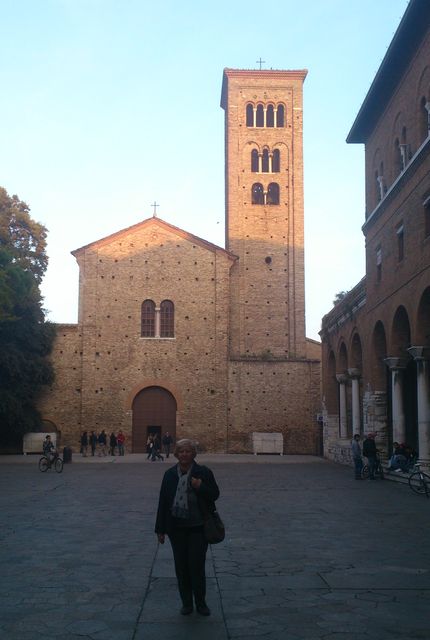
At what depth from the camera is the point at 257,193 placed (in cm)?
4188

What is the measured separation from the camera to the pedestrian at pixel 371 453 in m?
20.4

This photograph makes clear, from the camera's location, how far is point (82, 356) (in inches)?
Result: 1448

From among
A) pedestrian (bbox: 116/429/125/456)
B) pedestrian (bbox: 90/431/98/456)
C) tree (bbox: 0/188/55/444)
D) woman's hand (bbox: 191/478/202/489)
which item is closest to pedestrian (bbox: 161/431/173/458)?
pedestrian (bbox: 116/429/125/456)

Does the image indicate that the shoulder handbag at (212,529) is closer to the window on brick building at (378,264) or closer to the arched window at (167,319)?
the window on brick building at (378,264)

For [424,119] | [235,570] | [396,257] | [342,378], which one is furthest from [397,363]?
[235,570]

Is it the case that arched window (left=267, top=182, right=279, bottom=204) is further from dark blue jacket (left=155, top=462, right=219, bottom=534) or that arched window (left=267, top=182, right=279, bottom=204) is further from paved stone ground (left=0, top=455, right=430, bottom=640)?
dark blue jacket (left=155, top=462, right=219, bottom=534)

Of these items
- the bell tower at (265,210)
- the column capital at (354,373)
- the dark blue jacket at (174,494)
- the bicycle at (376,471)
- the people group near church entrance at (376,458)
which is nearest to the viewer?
the dark blue jacket at (174,494)

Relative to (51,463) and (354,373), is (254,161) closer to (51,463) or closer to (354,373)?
(354,373)

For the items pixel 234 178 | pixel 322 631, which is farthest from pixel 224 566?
pixel 234 178

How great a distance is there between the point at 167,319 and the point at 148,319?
0.98m

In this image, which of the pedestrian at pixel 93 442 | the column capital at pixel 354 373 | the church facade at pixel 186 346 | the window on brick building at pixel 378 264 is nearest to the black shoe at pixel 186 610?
the window on brick building at pixel 378 264

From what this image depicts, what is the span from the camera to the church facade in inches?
1441

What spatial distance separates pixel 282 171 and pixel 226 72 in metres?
6.67

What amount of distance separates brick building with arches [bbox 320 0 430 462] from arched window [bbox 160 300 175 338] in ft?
37.1
